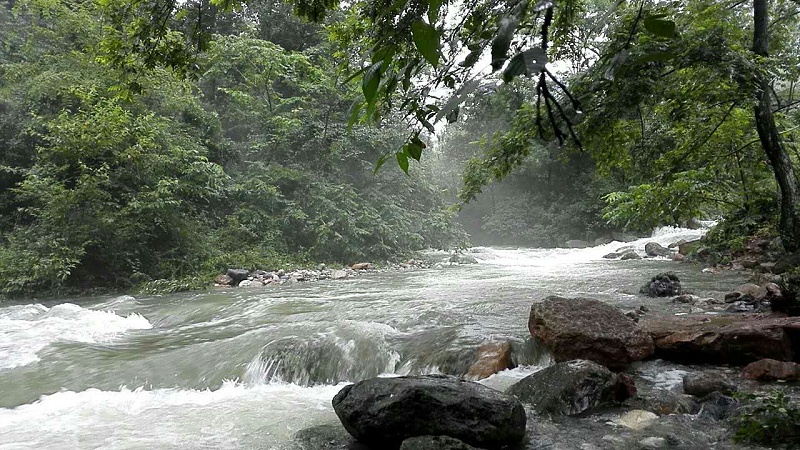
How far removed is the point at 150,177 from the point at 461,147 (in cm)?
2315

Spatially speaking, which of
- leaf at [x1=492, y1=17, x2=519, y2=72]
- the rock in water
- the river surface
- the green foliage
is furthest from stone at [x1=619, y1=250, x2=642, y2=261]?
leaf at [x1=492, y1=17, x2=519, y2=72]

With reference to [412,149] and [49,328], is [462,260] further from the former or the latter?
[412,149]

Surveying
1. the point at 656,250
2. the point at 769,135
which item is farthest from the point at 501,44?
the point at 656,250

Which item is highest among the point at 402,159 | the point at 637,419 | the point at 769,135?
the point at 769,135

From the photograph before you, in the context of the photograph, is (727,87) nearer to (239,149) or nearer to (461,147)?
(239,149)

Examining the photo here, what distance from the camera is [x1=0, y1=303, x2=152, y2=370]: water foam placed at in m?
5.68

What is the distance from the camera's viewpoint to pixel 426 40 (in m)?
0.73

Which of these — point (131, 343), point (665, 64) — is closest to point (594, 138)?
point (665, 64)

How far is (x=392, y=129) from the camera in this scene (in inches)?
666

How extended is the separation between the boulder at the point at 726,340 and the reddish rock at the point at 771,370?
18cm

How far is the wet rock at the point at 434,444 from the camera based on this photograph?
2561 mm

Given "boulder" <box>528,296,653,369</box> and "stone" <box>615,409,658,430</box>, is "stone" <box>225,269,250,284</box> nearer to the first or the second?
"boulder" <box>528,296,653,369</box>

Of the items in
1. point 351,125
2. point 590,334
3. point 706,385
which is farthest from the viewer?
point 590,334

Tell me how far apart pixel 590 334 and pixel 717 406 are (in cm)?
104
